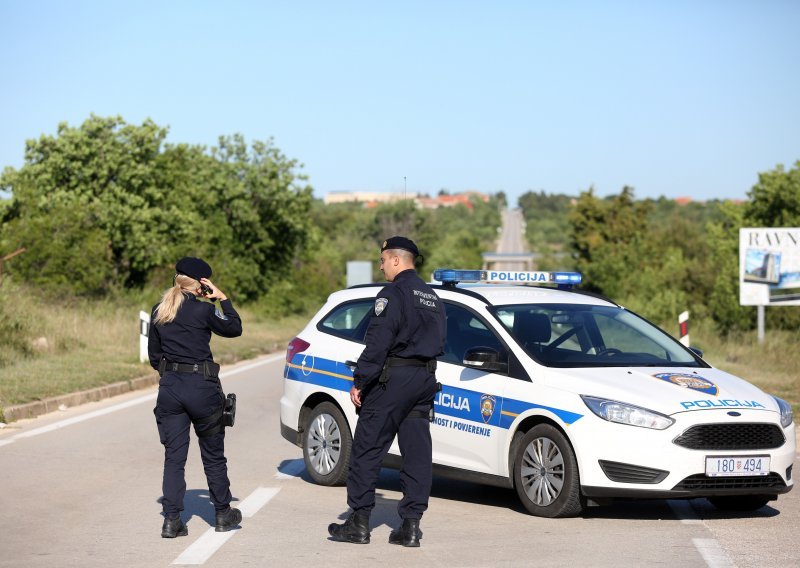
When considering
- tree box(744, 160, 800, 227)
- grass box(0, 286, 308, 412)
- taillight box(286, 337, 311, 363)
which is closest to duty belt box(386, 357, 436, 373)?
taillight box(286, 337, 311, 363)

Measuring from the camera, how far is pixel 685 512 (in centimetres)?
912

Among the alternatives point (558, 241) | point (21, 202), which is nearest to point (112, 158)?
point (21, 202)

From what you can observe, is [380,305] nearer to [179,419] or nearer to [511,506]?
[179,419]

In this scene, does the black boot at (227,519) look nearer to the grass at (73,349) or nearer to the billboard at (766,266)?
the grass at (73,349)

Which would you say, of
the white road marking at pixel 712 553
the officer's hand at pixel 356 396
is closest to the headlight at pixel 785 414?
the white road marking at pixel 712 553

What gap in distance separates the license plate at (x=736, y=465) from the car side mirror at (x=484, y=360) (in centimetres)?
165

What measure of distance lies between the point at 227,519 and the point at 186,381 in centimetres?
100

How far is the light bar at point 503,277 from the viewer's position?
1022 centimetres

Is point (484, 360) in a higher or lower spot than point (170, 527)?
higher

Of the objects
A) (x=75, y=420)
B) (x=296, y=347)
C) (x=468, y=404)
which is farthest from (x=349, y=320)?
(x=75, y=420)

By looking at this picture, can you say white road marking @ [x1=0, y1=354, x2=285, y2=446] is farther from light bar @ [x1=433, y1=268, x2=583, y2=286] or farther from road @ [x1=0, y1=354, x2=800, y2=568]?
light bar @ [x1=433, y1=268, x2=583, y2=286]

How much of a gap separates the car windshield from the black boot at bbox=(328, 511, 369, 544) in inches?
80.5

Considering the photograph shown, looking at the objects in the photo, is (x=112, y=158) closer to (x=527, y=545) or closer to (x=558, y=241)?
(x=527, y=545)

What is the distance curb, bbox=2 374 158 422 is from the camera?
1485cm
